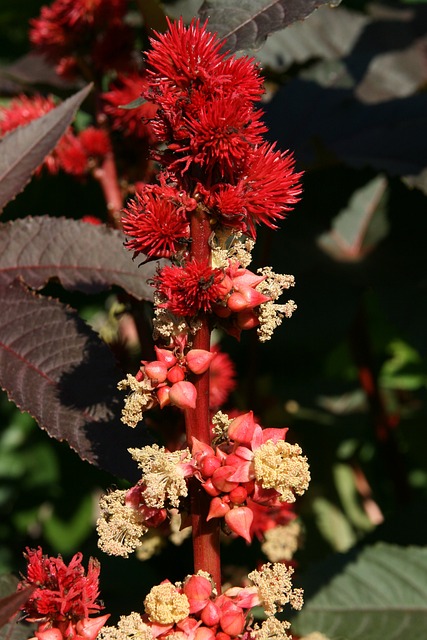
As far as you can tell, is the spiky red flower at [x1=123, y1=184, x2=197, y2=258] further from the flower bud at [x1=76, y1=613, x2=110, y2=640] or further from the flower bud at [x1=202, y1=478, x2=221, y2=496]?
the flower bud at [x1=76, y1=613, x2=110, y2=640]

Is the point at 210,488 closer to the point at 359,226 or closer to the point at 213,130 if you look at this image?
the point at 213,130

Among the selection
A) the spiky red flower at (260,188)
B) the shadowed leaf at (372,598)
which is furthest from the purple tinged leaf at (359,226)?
the spiky red flower at (260,188)

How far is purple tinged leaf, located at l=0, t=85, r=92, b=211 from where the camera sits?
106 cm

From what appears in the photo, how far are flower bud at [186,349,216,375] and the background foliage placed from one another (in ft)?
2.08

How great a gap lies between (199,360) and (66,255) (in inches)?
18.0

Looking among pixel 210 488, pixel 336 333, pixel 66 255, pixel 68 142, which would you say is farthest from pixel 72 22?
pixel 210 488

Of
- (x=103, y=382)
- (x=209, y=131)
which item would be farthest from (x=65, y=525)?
(x=209, y=131)

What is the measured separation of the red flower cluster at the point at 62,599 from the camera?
2.29 ft

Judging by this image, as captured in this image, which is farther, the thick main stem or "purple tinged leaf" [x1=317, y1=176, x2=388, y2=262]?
"purple tinged leaf" [x1=317, y1=176, x2=388, y2=262]

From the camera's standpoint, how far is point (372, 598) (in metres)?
1.22

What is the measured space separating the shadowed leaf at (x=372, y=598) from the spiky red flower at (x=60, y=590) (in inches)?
20.1

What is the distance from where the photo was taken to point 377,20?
183 cm

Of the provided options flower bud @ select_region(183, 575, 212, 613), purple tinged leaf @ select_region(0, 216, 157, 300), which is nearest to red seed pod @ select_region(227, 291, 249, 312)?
flower bud @ select_region(183, 575, 212, 613)

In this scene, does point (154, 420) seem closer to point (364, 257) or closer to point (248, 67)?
point (248, 67)
